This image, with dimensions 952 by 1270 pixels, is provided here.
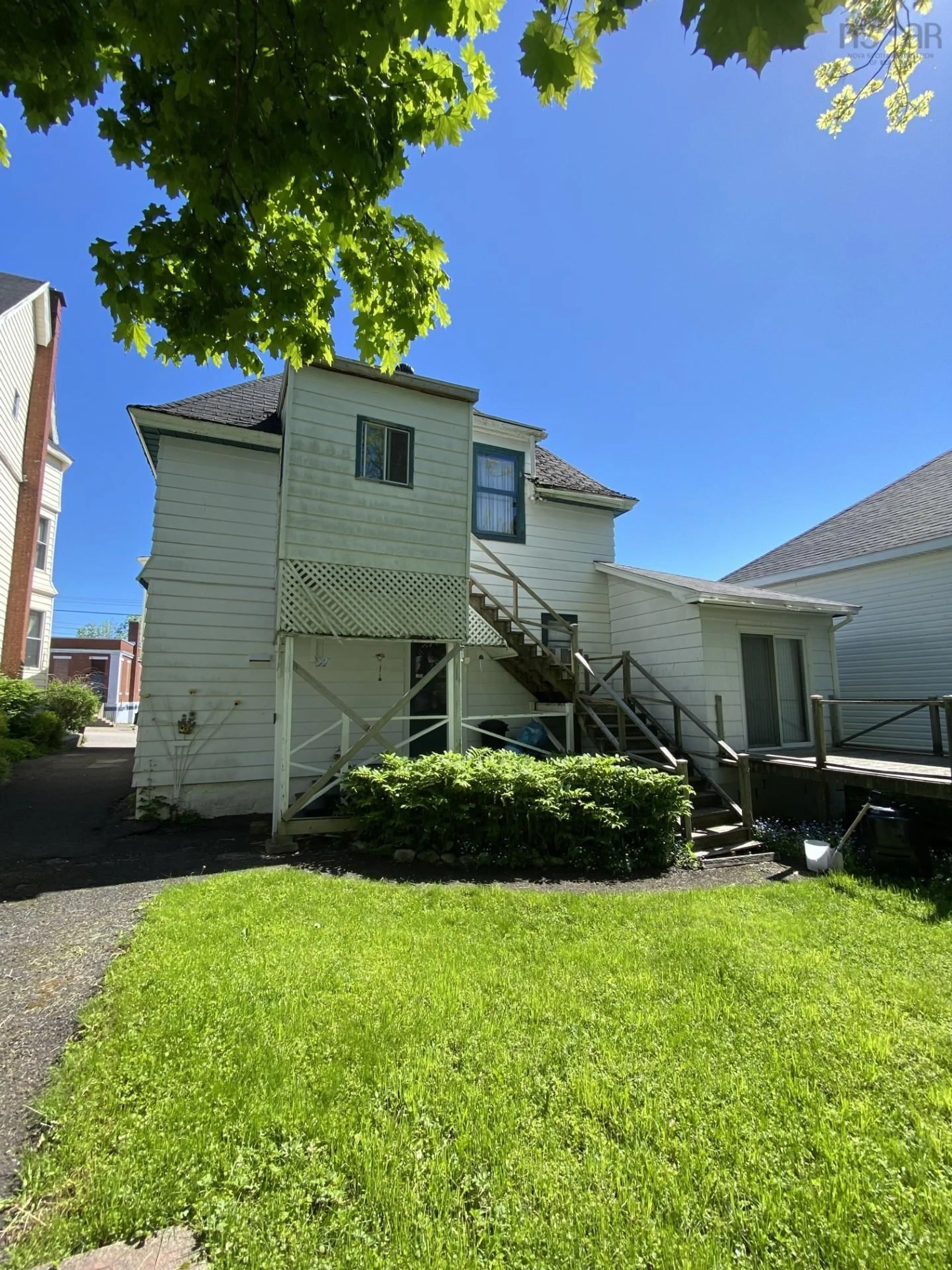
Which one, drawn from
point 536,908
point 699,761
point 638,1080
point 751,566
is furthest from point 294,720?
point 751,566

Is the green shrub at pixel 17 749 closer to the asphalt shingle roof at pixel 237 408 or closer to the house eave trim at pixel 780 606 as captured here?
the asphalt shingle roof at pixel 237 408

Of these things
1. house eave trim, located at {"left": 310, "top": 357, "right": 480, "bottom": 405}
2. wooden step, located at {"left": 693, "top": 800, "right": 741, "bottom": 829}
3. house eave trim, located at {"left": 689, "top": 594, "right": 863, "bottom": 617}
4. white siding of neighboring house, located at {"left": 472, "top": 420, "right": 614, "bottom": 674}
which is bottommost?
wooden step, located at {"left": 693, "top": 800, "right": 741, "bottom": 829}

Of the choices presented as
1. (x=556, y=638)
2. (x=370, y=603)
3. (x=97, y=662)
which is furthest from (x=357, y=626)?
(x=97, y=662)

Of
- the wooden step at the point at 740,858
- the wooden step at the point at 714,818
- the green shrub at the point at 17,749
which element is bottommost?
the wooden step at the point at 740,858

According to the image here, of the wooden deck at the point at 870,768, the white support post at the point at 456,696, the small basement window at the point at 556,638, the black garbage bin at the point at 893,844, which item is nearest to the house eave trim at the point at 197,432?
the white support post at the point at 456,696

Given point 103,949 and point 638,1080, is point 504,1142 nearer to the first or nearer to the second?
point 638,1080

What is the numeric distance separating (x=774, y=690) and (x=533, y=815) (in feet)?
23.0

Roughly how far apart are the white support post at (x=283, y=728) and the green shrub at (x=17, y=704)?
10.1 meters

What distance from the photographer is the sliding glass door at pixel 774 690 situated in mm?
10680

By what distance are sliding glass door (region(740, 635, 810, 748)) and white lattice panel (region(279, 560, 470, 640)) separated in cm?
584

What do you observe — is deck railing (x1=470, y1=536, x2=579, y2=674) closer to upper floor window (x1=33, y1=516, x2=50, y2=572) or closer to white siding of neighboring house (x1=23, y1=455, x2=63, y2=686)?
white siding of neighboring house (x1=23, y1=455, x2=63, y2=686)

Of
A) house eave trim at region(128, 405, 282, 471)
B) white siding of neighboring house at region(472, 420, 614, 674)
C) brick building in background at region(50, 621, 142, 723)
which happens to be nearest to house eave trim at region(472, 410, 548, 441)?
white siding of neighboring house at region(472, 420, 614, 674)

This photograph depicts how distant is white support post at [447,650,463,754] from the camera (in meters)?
8.71

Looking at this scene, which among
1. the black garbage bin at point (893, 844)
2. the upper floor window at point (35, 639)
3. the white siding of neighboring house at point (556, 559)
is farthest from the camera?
the upper floor window at point (35, 639)
